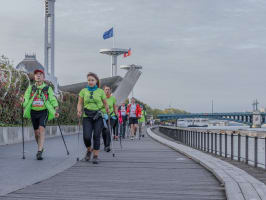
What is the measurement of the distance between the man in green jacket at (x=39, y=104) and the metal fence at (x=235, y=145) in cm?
412

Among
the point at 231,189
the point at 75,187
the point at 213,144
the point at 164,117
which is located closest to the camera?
the point at 231,189

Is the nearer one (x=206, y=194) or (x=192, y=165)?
(x=206, y=194)

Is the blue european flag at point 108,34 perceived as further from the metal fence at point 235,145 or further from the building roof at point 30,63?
the building roof at point 30,63

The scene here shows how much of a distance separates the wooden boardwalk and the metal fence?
5.52ft

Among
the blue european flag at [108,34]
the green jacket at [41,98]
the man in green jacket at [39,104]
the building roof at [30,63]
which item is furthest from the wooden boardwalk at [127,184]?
the building roof at [30,63]

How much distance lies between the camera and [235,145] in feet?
43.9

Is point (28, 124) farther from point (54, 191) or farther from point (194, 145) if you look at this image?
point (54, 191)

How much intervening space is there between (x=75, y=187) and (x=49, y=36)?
2380cm

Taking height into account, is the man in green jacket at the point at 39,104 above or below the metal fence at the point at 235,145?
above

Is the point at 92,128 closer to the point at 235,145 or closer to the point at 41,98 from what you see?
the point at 41,98

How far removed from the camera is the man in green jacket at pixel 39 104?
412 inches

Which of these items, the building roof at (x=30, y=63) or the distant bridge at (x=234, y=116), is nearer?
the building roof at (x=30, y=63)

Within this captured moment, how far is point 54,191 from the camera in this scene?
20.4 ft

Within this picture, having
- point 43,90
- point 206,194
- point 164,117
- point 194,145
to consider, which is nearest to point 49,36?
point 194,145
